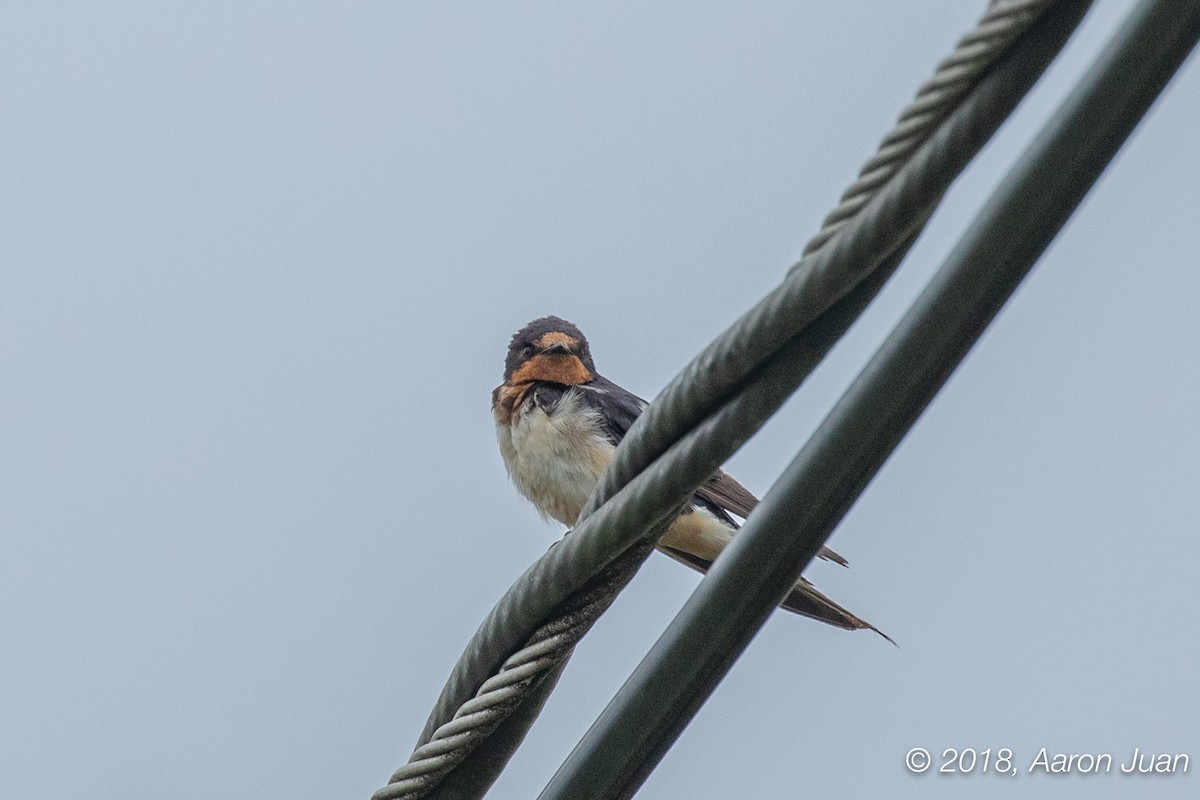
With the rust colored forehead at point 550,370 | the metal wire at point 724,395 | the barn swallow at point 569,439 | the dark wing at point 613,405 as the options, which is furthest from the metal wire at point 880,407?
the rust colored forehead at point 550,370

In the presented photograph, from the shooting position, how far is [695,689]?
1914 mm

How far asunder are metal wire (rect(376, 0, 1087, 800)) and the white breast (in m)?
3.78

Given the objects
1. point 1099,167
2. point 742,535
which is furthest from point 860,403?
point 1099,167

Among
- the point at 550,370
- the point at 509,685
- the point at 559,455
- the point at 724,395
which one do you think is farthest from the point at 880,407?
the point at 550,370

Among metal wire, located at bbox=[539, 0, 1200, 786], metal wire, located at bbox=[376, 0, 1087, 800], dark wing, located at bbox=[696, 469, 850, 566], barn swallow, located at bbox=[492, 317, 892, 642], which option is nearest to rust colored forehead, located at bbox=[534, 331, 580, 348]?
barn swallow, located at bbox=[492, 317, 892, 642]

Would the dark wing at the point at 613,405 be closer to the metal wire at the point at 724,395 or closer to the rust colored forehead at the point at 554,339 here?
the rust colored forehead at the point at 554,339

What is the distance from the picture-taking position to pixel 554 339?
630cm

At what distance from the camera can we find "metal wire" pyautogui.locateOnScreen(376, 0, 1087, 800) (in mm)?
1600

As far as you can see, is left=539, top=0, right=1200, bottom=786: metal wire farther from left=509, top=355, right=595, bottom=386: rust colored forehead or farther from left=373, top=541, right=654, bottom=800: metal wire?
left=509, top=355, right=595, bottom=386: rust colored forehead

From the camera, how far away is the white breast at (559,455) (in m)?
5.95

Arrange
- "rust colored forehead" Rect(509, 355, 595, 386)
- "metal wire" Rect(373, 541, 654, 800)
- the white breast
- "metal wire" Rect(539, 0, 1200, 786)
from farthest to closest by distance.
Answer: "rust colored forehead" Rect(509, 355, 595, 386) < the white breast < "metal wire" Rect(373, 541, 654, 800) < "metal wire" Rect(539, 0, 1200, 786)

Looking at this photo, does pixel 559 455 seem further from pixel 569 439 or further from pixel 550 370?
pixel 550 370

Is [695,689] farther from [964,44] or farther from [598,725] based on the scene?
[964,44]

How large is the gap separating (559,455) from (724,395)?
163 inches
